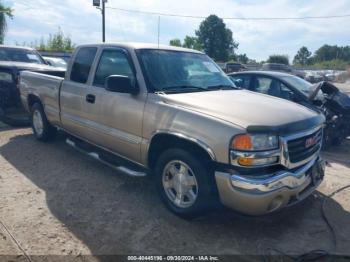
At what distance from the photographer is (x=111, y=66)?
4.78 meters

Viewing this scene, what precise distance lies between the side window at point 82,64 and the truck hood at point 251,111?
5.87 ft

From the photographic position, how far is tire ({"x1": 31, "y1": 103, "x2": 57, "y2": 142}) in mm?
6579

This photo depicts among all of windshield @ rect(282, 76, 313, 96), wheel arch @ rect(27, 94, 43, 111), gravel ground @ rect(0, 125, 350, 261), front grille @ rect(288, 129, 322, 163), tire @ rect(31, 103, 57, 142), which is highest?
windshield @ rect(282, 76, 313, 96)

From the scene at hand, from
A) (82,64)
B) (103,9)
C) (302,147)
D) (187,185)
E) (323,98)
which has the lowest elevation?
(187,185)

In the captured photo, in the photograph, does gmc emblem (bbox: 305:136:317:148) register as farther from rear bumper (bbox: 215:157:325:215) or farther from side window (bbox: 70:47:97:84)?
side window (bbox: 70:47:97:84)

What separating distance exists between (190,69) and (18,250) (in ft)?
9.65

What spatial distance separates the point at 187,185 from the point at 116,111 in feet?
4.60

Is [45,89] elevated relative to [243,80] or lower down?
lower down

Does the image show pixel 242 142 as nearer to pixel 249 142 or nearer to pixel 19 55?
pixel 249 142

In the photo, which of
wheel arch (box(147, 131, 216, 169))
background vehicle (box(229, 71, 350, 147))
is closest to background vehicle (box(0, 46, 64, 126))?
wheel arch (box(147, 131, 216, 169))

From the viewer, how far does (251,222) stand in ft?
12.9

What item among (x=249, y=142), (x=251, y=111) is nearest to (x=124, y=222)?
(x=249, y=142)

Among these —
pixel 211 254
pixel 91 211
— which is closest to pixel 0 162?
pixel 91 211

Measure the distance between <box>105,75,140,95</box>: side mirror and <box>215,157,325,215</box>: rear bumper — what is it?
150cm
